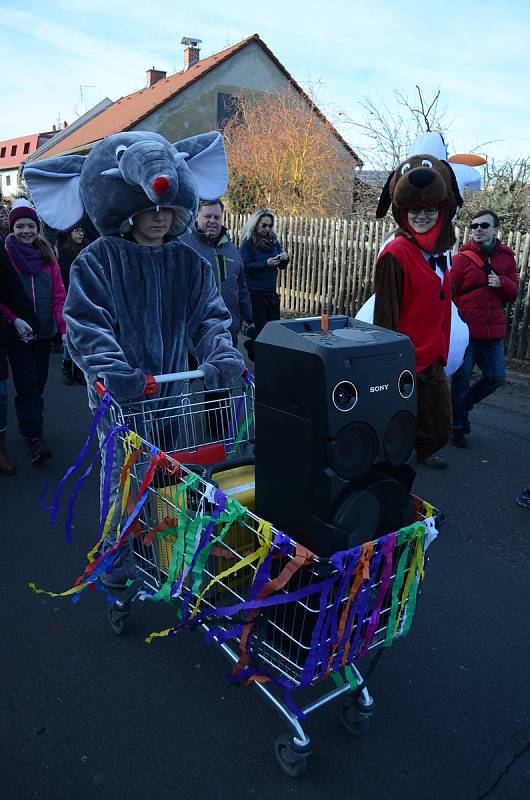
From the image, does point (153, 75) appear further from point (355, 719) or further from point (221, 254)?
point (355, 719)

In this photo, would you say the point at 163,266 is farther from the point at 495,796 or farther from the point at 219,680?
the point at 495,796

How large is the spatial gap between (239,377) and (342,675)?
1.32 metres

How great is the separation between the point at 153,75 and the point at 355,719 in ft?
113

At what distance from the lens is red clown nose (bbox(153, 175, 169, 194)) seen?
256cm

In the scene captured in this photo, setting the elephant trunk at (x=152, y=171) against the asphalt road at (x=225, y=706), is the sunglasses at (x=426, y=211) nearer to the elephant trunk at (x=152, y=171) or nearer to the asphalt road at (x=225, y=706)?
the elephant trunk at (x=152, y=171)

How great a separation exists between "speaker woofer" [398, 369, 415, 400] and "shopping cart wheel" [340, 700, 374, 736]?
1213mm

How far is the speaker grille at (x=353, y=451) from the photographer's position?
6.15ft

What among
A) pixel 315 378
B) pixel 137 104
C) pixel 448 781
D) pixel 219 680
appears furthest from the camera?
pixel 137 104

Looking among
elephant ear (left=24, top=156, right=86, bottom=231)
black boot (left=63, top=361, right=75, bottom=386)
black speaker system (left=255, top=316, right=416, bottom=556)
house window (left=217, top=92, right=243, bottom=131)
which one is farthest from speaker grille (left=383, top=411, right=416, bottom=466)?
house window (left=217, top=92, right=243, bottom=131)

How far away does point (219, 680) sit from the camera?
2.67 metres

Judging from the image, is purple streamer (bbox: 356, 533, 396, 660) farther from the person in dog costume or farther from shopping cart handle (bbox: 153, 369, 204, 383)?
the person in dog costume


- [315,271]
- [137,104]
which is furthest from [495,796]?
[137,104]

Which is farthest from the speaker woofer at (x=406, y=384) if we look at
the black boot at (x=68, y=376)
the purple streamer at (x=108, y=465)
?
the black boot at (x=68, y=376)

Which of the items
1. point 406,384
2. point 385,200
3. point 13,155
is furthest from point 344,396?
point 13,155
